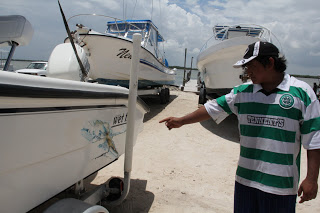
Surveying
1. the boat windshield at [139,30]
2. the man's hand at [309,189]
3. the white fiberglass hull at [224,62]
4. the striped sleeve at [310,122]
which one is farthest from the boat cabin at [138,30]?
the man's hand at [309,189]

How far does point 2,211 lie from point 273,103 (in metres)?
1.76

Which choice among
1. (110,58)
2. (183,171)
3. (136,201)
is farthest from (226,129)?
(136,201)

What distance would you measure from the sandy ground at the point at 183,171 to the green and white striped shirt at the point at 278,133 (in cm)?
159

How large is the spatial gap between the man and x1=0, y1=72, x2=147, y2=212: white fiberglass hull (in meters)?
1.20

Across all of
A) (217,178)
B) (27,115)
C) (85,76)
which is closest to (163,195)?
(217,178)

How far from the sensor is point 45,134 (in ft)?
5.23

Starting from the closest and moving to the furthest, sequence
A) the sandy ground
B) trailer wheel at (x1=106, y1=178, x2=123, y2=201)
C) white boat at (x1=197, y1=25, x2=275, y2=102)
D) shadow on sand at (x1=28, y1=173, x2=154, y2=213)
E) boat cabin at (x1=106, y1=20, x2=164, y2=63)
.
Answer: trailer wheel at (x1=106, y1=178, x2=123, y2=201), shadow on sand at (x1=28, y1=173, x2=154, y2=213), the sandy ground, white boat at (x1=197, y1=25, x2=275, y2=102), boat cabin at (x1=106, y1=20, x2=164, y2=63)

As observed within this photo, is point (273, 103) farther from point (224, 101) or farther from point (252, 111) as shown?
point (224, 101)

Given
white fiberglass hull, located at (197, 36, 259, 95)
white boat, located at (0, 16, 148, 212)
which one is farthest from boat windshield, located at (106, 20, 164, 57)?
white boat, located at (0, 16, 148, 212)

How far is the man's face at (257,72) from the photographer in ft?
5.35

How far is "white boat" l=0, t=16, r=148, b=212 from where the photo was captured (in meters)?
1.37

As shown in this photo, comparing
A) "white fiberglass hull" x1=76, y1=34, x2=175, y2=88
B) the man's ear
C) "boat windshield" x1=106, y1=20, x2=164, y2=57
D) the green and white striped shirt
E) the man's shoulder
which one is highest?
"boat windshield" x1=106, y1=20, x2=164, y2=57

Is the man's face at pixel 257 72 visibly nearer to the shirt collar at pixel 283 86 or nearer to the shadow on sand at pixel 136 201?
the shirt collar at pixel 283 86

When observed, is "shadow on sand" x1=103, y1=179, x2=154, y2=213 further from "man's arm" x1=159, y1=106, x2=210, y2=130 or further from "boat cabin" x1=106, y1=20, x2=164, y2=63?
"boat cabin" x1=106, y1=20, x2=164, y2=63
